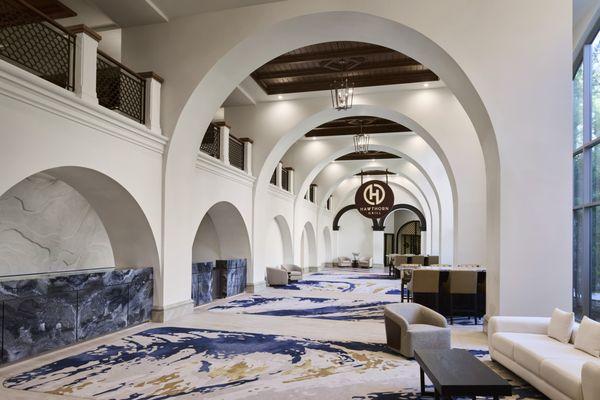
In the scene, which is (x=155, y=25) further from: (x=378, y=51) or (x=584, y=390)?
(x=584, y=390)

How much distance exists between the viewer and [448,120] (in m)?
11.9

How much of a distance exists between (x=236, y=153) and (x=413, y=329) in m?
7.85

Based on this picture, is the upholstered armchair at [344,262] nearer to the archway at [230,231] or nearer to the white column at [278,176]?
the white column at [278,176]

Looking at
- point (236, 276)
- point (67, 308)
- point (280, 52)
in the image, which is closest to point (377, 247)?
point (236, 276)

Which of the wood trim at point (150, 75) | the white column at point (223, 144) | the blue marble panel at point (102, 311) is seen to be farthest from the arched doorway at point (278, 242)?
the blue marble panel at point (102, 311)

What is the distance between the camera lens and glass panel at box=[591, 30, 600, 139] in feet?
27.1

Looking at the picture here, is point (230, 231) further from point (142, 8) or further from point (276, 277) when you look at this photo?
point (142, 8)

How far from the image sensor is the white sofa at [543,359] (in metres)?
3.63

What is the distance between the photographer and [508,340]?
5195mm

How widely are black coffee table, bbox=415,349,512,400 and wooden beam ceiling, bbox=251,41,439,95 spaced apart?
7.72 metres

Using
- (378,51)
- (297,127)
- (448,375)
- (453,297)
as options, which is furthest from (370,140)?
(448,375)

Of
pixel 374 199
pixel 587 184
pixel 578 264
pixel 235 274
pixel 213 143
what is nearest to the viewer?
Result: pixel 587 184

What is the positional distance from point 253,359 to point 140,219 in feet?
11.3

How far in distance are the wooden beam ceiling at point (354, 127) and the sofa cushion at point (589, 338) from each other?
11.8 m
